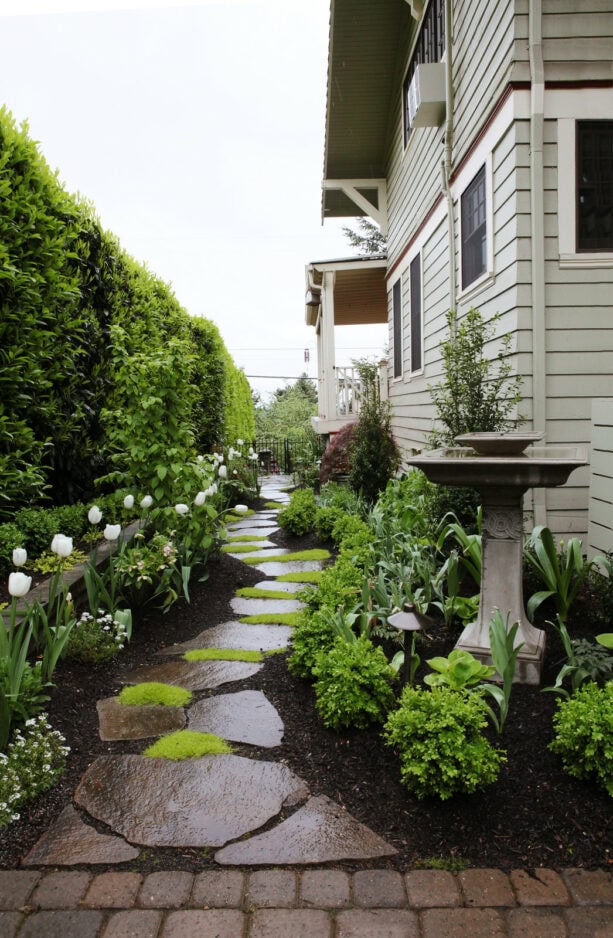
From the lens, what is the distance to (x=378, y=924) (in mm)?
1754

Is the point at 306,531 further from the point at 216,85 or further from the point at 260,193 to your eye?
the point at 260,193

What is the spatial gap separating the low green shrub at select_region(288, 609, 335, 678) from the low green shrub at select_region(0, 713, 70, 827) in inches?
43.4

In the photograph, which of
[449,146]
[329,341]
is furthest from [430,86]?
[329,341]

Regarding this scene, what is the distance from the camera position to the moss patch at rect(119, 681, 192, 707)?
3037 mm

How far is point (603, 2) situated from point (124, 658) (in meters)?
5.24

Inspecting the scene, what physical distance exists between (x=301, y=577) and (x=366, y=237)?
23.2 m

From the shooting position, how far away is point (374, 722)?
2680 millimetres

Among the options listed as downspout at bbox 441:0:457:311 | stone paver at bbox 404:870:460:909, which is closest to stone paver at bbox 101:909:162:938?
stone paver at bbox 404:870:460:909

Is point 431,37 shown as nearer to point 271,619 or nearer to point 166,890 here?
point 271,619

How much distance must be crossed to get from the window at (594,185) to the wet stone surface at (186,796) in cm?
395

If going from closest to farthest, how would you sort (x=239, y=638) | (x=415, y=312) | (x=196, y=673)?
(x=196, y=673), (x=239, y=638), (x=415, y=312)

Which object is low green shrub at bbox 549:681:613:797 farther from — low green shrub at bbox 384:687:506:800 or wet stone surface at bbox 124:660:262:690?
wet stone surface at bbox 124:660:262:690

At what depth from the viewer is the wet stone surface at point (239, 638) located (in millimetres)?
3820

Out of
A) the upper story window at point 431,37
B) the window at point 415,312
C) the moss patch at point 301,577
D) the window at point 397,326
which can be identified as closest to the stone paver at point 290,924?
the moss patch at point 301,577
